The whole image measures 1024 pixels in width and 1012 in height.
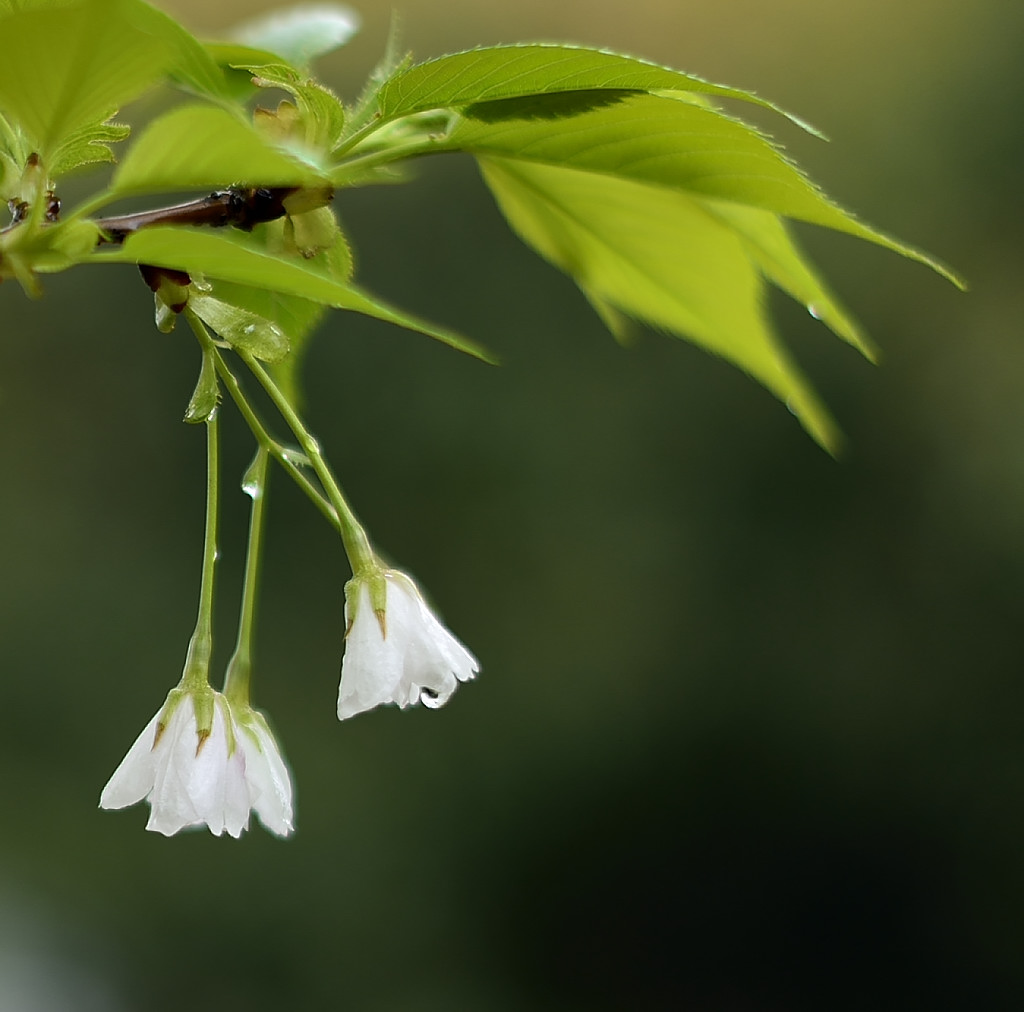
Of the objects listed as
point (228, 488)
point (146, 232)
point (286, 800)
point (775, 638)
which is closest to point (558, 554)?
point (775, 638)

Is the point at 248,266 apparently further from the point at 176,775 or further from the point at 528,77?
the point at 176,775

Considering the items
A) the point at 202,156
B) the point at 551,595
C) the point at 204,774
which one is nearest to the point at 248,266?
the point at 202,156

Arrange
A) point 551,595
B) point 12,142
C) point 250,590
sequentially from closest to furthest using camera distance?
point 12,142 → point 250,590 → point 551,595

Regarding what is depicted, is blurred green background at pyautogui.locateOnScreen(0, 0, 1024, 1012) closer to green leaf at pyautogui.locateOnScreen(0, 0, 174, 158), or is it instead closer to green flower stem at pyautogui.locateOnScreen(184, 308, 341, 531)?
green flower stem at pyautogui.locateOnScreen(184, 308, 341, 531)

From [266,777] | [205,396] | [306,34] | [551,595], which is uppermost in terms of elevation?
[551,595]

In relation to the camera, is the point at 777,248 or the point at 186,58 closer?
the point at 186,58

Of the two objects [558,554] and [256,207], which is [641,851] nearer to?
[558,554]

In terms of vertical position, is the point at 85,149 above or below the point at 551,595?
below

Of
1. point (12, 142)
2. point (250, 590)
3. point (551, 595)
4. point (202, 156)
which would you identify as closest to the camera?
point (202, 156)
